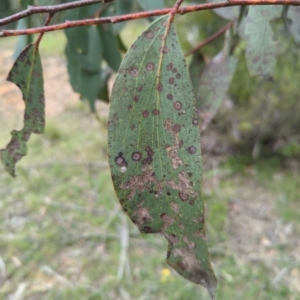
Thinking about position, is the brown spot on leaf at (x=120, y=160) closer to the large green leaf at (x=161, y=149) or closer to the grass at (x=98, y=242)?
the large green leaf at (x=161, y=149)

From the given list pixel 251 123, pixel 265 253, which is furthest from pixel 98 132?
pixel 265 253

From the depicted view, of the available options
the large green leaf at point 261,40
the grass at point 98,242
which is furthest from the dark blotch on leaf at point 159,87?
the grass at point 98,242

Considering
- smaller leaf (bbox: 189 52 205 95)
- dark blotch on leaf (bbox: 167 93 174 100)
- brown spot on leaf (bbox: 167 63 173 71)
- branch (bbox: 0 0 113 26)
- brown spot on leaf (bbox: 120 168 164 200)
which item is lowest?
smaller leaf (bbox: 189 52 205 95)

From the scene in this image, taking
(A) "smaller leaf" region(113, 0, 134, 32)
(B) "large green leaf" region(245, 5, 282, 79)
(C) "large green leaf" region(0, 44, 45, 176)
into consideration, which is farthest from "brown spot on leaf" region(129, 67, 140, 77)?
(A) "smaller leaf" region(113, 0, 134, 32)

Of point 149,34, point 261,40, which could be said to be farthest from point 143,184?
point 261,40

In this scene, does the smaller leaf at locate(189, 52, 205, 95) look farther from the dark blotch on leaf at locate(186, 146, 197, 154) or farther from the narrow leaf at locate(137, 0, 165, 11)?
the dark blotch on leaf at locate(186, 146, 197, 154)

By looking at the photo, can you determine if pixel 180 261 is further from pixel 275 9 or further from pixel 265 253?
pixel 265 253
